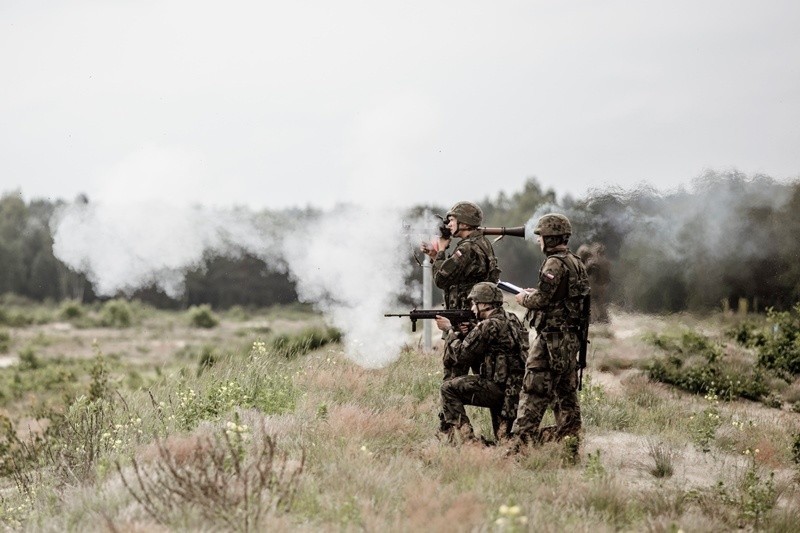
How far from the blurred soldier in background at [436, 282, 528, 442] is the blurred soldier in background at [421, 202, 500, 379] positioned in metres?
0.86

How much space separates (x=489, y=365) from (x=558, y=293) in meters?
0.96

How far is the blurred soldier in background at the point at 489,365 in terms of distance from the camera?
8.24m

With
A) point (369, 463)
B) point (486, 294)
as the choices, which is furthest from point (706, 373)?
point (369, 463)

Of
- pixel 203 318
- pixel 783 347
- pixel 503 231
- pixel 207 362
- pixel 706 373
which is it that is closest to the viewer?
pixel 503 231

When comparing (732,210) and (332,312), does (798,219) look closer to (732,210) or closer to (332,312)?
(732,210)

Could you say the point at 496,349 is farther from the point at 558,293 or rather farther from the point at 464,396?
the point at 558,293

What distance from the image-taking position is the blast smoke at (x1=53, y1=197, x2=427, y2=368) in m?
13.4

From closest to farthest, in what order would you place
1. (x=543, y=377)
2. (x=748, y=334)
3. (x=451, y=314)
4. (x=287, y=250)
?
1. (x=543, y=377)
2. (x=451, y=314)
3. (x=287, y=250)
4. (x=748, y=334)

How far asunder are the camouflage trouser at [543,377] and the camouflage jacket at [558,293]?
13cm

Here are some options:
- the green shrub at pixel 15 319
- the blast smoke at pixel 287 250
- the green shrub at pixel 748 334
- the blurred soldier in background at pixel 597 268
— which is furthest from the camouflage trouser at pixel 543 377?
the green shrub at pixel 15 319

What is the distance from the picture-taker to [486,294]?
27.2 feet

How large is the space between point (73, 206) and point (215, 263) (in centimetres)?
4318

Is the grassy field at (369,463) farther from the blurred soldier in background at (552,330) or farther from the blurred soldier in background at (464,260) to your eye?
the blurred soldier in background at (464,260)

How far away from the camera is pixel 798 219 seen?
66.3 ft
